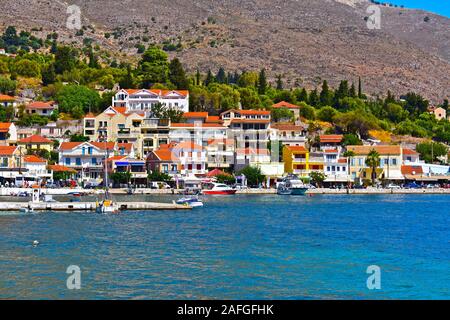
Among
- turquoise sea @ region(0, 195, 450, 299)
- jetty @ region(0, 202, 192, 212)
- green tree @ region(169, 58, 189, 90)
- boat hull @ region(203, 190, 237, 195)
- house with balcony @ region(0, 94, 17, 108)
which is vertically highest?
green tree @ region(169, 58, 189, 90)

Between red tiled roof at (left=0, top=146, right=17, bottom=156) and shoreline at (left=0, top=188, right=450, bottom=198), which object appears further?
red tiled roof at (left=0, top=146, right=17, bottom=156)

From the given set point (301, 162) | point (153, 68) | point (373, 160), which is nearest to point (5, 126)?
point (153, 68)

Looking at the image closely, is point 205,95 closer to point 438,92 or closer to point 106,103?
point 106,103

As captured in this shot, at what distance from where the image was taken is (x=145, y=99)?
261ft

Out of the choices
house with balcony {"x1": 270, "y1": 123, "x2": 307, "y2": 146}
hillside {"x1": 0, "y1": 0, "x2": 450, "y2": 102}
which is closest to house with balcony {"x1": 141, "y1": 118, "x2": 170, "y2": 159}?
house with balcony {"x1": 270, "y1": 123, "x2": 307, "y2": 146}

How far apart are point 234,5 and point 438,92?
5273cm

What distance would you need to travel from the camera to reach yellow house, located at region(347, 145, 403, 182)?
2901 inches

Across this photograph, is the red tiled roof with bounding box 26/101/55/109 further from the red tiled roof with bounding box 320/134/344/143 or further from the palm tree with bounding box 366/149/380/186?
the palm tree with bounding box 366/149/380/186

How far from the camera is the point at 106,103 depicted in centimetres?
8069

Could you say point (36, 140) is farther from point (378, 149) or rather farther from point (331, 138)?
point (378, 149)

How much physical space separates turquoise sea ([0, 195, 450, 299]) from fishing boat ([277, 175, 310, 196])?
58.5 feet

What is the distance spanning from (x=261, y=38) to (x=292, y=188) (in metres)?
101
